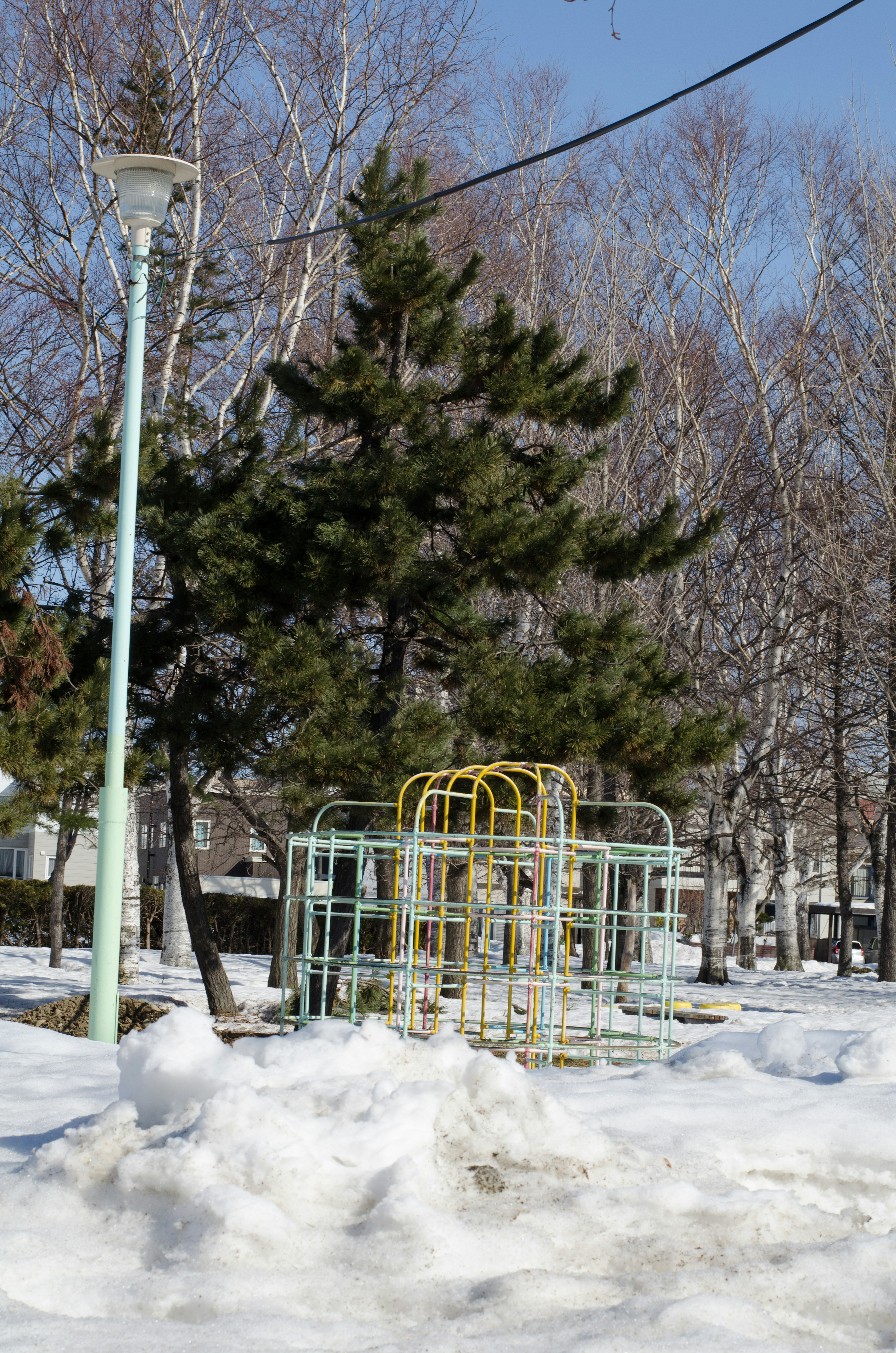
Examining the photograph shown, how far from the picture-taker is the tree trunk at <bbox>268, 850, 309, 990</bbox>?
12.7 m

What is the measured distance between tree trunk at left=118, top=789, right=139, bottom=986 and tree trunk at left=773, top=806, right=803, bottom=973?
11862 millimetres

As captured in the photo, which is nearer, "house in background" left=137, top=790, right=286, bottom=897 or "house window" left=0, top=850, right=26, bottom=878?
"house in background" left=137, top=790, right=286, bottom=897

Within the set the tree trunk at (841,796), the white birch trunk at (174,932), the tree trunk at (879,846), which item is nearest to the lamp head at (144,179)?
the tree trunk at (841,796)

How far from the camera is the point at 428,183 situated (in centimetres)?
1077

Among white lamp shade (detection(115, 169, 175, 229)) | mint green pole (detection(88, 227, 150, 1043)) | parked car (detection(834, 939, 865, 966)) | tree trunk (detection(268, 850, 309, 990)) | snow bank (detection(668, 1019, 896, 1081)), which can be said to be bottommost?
parked car (detection(834, 939, 865, 966))

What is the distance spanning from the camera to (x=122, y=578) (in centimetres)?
713

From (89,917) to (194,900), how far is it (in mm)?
11059

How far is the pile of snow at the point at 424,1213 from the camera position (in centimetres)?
254

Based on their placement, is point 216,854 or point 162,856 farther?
point 216,854

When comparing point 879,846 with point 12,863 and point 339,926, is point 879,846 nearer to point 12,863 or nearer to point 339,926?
point 339,926

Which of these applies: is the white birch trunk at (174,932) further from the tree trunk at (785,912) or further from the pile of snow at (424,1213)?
the pile of snow at (424,1213)

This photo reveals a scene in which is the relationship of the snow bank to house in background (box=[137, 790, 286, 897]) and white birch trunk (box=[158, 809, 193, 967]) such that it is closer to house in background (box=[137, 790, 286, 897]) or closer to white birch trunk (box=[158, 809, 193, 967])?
white birch trunk (box=[158, 809, 193, 967])

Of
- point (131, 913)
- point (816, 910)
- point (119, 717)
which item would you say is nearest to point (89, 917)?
point (131, 913)

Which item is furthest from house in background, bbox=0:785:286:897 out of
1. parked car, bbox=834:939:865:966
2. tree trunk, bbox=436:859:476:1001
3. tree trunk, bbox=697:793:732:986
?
parked car, bbox=834:939:865:966
